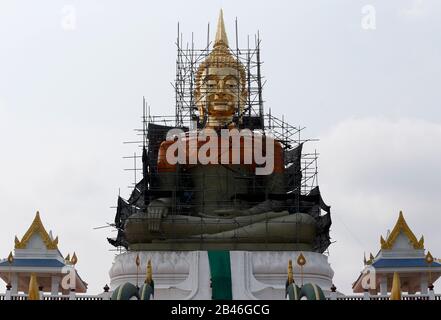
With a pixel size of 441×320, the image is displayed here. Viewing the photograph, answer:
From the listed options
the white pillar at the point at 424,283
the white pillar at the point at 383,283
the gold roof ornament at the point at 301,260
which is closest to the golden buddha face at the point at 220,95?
the white pillar at the point at 383,283

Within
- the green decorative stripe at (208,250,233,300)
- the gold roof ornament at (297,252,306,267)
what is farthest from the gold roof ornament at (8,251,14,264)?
the gold roof ornament at (297,252,306,267)

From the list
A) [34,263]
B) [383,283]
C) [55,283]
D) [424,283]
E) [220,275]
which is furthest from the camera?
[383,283]

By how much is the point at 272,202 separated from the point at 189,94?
19.8ft

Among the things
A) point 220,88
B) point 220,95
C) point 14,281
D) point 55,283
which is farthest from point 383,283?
point 14,281

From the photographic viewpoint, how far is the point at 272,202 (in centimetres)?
2600

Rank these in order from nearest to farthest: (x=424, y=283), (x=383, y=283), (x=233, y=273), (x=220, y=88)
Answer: (x=233, y=273)
(x=424, y=283)
(x=383, y=283)
(x=220, y=88)

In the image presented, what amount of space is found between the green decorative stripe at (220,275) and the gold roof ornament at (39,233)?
4776mm

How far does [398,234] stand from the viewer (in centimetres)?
2552

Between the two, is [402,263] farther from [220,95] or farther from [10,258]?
[10,258]

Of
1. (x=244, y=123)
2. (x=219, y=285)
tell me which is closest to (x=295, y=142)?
(x=244, y=123)

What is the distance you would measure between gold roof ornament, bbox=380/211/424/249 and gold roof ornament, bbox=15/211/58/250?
9650mm

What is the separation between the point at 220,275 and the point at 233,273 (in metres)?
0.38

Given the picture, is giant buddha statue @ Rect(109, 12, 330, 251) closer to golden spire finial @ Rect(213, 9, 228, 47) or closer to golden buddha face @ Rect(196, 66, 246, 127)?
golden buddha face @ Rect(196, 66, 246, 127)
